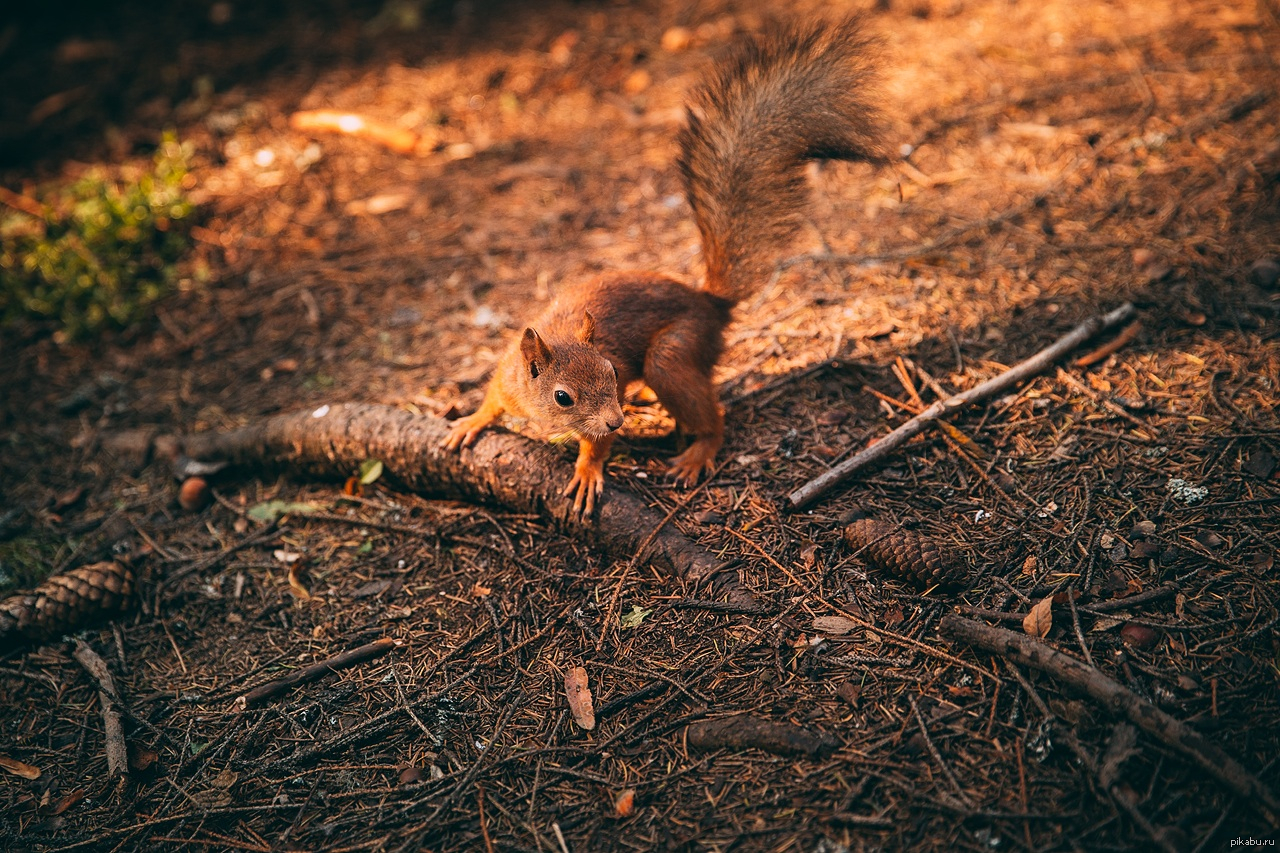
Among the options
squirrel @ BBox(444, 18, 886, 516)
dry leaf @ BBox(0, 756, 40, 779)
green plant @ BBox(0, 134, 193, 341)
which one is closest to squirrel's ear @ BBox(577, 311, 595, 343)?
squirrel @ BBox(444, 18, 886, 516)

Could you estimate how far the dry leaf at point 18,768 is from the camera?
238cm

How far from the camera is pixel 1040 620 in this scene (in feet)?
7.25

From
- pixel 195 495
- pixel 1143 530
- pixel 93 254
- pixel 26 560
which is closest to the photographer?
pixel 1143 530

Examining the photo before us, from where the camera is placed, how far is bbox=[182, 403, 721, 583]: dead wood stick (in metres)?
2.73

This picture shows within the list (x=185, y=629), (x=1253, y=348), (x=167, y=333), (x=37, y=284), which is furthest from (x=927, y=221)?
(x=37, y=284)

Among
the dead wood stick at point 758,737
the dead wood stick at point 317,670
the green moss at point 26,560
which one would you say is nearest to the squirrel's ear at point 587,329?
the dead wood stick at point 317,670

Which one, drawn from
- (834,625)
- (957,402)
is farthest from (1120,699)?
(957,402)

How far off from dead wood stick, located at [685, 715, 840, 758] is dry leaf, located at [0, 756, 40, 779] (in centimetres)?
205

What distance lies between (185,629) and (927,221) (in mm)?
3927

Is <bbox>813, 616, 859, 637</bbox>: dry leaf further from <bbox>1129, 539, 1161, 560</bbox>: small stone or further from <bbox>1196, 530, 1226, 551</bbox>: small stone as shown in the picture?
<bbox>1196, 530, 1226, 551</bbox>: small stone

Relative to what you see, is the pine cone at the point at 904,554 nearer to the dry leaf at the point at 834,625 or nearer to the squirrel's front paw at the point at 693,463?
the dry leaf at the point at 834,625

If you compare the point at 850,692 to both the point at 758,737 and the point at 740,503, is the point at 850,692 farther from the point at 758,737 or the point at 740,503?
the point at 740,503

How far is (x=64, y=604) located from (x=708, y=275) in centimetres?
274

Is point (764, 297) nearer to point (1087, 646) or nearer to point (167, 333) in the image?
point (1087, 646)
